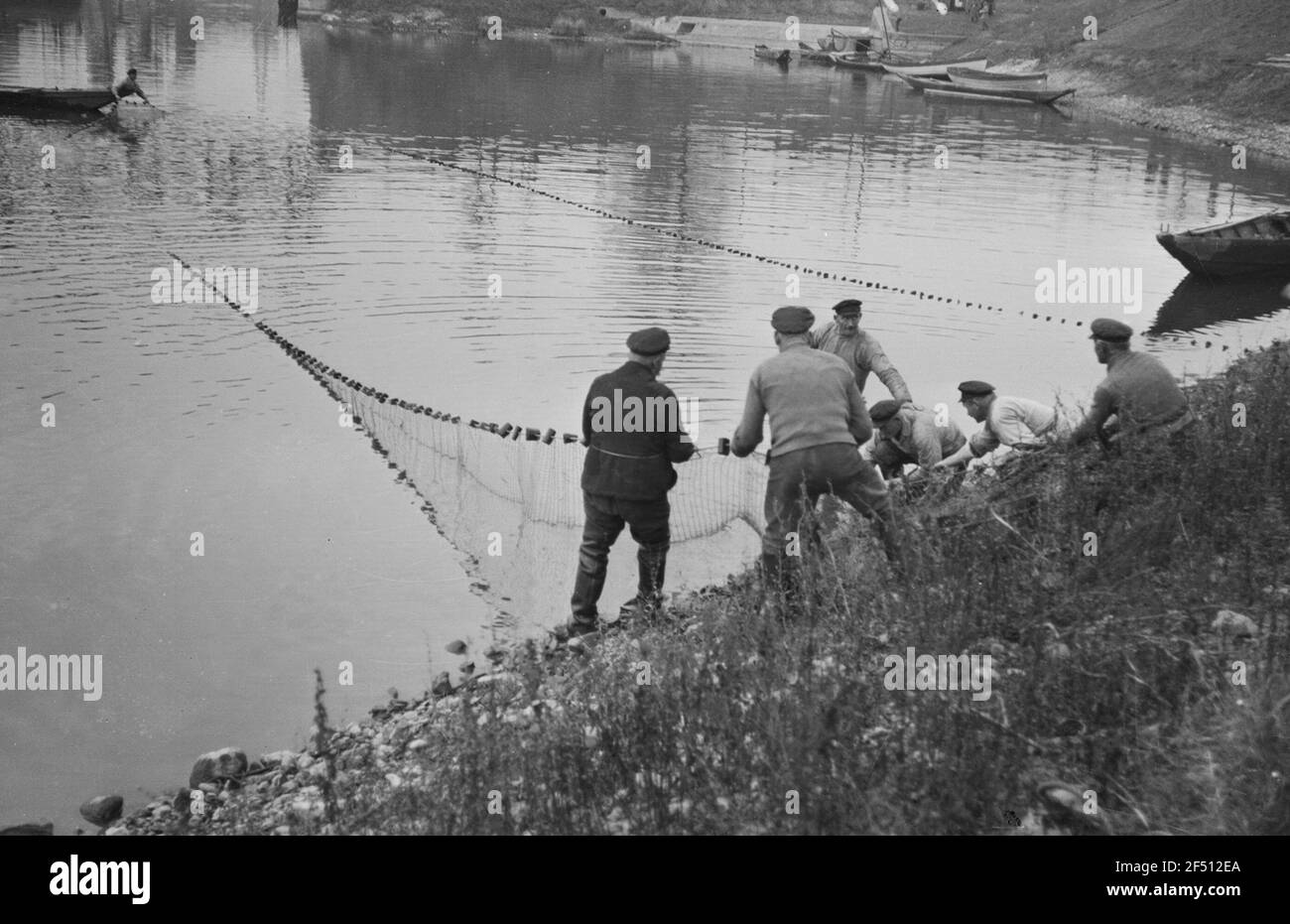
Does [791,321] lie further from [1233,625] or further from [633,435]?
[1233,625]

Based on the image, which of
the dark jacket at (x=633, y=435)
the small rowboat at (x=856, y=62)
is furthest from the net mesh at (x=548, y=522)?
the small rowboat at (x=856, y=62)

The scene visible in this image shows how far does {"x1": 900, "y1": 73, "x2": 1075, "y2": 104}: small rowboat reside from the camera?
6519 centimetres

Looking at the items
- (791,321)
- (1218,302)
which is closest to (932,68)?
(1218,302)

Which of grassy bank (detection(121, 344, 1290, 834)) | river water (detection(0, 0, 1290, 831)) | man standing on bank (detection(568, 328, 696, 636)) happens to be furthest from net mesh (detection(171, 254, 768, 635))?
grassy bank (detection(121, 344, 1290, 834))

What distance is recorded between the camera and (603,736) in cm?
619

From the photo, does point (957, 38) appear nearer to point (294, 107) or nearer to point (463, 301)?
point (294, 107)

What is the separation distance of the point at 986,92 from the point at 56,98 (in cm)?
4806

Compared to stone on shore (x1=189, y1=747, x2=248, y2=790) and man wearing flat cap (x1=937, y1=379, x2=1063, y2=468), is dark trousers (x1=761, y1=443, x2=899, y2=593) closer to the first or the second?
man wearing flat cap (x1=937, y1=379, x2=1063, y2=468)

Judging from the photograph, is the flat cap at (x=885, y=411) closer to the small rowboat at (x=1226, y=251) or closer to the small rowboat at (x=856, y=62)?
the small rowboat at (x=1226, y=251)

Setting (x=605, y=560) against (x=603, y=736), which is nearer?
(x=603, y=736)

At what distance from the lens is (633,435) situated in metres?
8.87

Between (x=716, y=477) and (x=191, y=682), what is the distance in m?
4.57

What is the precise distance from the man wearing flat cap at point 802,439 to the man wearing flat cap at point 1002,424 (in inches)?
82.6
